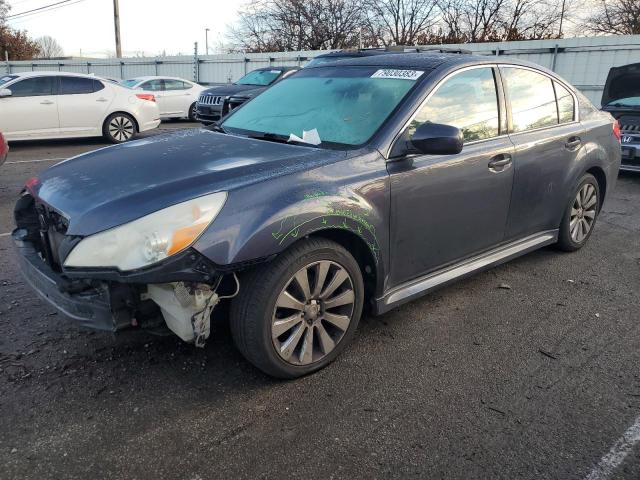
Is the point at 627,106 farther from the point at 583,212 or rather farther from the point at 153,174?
the point at 153,174

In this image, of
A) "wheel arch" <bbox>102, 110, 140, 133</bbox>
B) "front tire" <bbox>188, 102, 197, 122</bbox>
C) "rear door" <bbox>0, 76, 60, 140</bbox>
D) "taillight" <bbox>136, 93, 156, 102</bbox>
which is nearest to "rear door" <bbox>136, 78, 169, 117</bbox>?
"front tire" <bbox>188, 102, 197, 122</bbox>

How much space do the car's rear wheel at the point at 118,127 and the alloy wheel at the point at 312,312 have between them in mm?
10322

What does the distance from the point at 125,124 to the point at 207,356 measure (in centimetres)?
1050

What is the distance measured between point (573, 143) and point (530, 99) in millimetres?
615

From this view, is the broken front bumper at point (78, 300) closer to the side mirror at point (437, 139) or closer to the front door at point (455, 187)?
the front door at point (455, 187)

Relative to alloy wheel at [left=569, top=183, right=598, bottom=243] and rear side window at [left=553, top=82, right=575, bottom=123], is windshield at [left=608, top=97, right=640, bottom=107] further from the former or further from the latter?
rear side window at [left=553, top=82, right=575, bottom=123]

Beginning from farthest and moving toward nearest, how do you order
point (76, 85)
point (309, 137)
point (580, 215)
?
point (76, 85)
point (580, 215)
point (309, 137)

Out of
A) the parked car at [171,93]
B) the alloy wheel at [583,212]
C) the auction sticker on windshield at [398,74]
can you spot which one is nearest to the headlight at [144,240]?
the auction sticker on windshield at [398,74]

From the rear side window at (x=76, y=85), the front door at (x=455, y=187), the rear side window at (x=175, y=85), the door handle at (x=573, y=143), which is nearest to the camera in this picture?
the front door at (x=455, y=187)

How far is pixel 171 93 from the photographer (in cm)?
1694

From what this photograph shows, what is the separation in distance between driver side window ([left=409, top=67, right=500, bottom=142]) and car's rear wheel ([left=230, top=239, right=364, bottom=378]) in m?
1.03

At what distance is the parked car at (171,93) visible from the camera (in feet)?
55.1

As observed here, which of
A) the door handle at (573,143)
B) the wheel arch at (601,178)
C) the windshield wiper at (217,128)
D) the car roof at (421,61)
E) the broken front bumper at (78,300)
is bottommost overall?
the broken front bumper at (78,300)

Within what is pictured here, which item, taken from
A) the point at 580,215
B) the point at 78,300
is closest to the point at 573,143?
the point at 580,215
